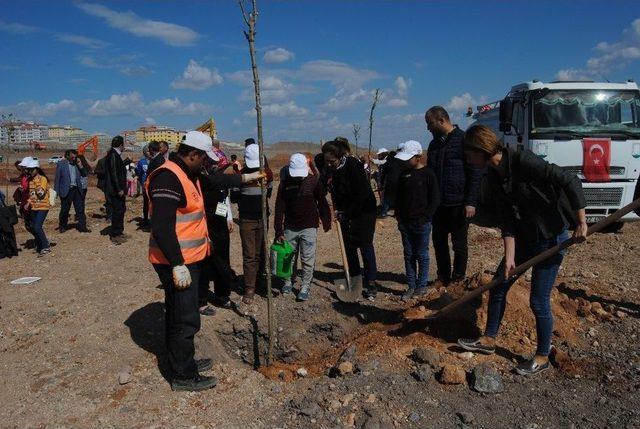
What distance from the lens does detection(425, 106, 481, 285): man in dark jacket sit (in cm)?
497

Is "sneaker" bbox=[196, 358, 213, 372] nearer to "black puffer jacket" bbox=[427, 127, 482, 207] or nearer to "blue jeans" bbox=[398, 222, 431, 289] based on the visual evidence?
"blue jeans" bbox=[398, 222, 431, 289]

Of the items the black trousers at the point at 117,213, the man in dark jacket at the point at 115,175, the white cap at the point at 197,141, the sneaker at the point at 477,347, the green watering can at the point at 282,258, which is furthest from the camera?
the black trousers at the point at 117,213

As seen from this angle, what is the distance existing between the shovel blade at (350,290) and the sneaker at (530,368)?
2.05 m

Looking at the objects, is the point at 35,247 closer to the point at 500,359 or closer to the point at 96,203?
the point at 96,203

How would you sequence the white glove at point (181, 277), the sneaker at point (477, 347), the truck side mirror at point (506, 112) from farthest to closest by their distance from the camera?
1. the truck side mirror at point (506, 112)
2. the sneaker at point (477, 347)
3. the white glove at point (181, 277)

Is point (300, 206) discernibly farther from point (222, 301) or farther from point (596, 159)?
point (596, 159)

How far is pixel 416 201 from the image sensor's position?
5023 millimetres

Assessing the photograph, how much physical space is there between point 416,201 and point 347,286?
1328 millimetres

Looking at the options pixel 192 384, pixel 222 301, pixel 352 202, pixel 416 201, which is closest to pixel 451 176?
pixel 416 201

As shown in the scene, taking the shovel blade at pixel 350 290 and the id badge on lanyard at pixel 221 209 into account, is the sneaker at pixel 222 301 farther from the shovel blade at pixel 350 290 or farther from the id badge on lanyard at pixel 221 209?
the shovel blade at pixel 350 290

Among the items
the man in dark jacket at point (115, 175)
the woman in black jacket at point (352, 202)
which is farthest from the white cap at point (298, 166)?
the man in dark jacket at point (115, 175)

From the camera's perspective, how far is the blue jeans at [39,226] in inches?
318

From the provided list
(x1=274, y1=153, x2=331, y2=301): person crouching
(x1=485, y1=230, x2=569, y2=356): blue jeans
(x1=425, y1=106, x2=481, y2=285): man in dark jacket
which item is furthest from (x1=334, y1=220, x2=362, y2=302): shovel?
(x1=485, y1=230, x2=569, y2=356): blue jeans

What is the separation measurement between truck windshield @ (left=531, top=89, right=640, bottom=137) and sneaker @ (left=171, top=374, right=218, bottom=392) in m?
7.16
